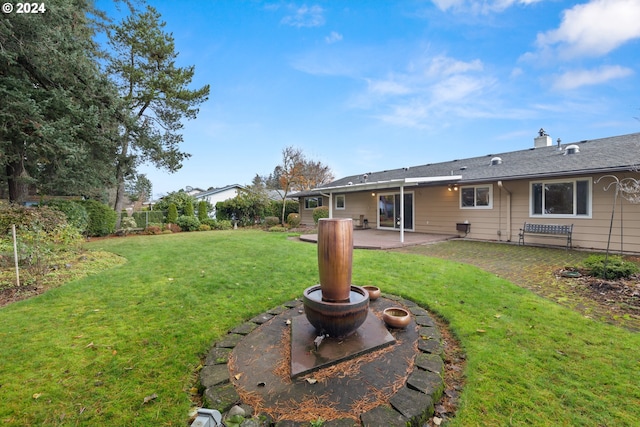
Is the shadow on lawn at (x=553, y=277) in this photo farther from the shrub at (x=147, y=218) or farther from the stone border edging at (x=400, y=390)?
the shrub at (x=147, y=218)

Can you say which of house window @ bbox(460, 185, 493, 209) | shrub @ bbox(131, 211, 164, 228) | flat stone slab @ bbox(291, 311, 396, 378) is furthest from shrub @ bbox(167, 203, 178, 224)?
house window @ bbox(460, 185, 493, 209)

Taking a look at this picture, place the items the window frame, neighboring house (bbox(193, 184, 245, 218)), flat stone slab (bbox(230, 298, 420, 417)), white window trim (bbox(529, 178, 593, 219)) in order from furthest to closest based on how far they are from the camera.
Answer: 1. neighboring house (bbox(193, 184, 245, 218))
2. the window frame
3. white window trim (bbox(529, 178, 593, 219))
4. flat stone slab (bbox(230, 298, 420, 417))

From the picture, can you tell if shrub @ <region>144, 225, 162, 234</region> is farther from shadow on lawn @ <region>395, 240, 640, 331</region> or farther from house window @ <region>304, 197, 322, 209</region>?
shadow on lawn @ <region>395, 240, 640, 331</region>

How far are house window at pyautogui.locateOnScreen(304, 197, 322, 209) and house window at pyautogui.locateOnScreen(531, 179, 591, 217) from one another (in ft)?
38.0

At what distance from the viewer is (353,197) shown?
51.1 ft

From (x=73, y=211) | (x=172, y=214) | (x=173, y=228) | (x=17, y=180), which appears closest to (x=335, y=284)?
(x=17, y=180)

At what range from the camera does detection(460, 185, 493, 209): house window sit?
983 cm

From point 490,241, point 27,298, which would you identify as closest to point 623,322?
point 490,241

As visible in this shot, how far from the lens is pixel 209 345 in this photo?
277 cm

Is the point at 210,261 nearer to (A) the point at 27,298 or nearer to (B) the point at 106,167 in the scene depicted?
(A) the point at 27,298

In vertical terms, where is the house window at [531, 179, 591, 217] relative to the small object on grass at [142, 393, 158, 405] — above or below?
above

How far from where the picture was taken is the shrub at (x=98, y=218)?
36.6 feet

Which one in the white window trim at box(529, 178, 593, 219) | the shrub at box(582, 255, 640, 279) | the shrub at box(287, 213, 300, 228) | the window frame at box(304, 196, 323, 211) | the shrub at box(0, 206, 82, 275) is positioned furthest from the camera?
the window frame at box(304, 196, 323, 211)

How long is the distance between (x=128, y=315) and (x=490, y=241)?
10.8m
